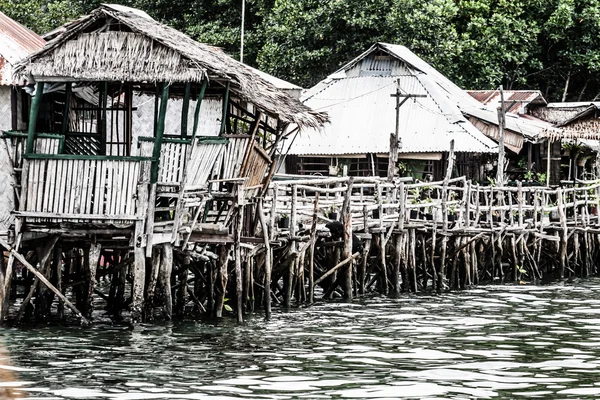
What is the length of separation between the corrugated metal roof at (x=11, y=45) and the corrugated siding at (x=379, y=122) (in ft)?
37.5

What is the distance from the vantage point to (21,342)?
567 inches

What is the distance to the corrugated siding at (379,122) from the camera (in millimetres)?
30625

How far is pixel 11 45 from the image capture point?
1803 cm

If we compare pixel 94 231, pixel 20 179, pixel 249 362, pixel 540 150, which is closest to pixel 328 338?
pixel 249 362

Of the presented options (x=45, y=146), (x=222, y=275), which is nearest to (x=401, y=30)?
(x=222, y=275)

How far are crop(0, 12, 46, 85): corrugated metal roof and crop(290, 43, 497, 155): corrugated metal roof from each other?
11177mm

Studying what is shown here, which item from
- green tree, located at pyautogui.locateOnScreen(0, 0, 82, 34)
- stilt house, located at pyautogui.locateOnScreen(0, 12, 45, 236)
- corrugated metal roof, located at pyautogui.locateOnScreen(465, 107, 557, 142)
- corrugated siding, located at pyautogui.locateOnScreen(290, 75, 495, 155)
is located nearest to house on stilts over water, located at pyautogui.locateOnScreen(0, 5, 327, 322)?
stilt house, located at pyautogui.locateOnScreen(0, 12, 45, 236)

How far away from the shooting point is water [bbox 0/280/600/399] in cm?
1191

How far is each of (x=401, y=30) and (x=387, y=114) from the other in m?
4.69

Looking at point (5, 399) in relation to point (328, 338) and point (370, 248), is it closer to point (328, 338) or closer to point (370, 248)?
point (328, 338)

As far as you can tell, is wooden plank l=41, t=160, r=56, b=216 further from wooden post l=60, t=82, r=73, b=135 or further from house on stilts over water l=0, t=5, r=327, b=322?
wooden post l=60, t=82, r=73, b=135

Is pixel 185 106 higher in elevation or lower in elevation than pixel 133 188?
higher

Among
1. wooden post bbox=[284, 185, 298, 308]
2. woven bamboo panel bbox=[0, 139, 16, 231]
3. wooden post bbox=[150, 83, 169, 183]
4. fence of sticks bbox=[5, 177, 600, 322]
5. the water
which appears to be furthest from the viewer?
wooden post bbox=[284, 185, 298, 308]

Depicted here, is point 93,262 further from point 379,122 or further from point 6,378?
point 379,122
